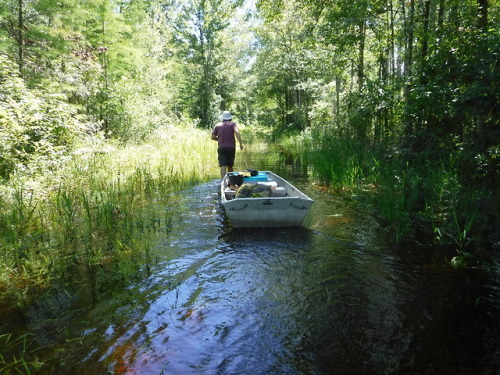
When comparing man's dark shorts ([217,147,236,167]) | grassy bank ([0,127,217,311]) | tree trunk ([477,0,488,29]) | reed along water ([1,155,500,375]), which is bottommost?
reed along water ([1,155,500,375])

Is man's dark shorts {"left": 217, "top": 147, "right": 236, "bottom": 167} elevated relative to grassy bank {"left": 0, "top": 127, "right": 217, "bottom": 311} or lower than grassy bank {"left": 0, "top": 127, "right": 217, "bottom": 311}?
elevated

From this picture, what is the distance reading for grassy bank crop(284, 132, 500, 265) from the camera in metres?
4.55

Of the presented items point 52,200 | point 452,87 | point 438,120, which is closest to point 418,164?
point 438,120

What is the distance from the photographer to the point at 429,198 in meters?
5.62

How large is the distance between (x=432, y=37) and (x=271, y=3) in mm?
5608

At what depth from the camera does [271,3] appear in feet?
35.1

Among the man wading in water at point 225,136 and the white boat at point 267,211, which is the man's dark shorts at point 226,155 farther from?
the white boat at point 267,211

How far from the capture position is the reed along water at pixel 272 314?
258cm

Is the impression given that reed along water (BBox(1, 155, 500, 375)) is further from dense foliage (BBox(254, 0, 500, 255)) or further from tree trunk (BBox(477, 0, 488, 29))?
tree trunk (BBox(477, 0, 488, 29))

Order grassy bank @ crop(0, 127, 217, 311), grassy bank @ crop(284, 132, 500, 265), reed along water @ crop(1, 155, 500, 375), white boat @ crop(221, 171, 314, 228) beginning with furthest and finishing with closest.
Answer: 1. white boat @ crop(221, 171, 314, 228)
2. grassy bank @ crop(284, 132, 500, 265)
3. grassy bank @ crop(0, 127, 217, 311)
4. reed along water @ crop(1, 155, 500, 375)

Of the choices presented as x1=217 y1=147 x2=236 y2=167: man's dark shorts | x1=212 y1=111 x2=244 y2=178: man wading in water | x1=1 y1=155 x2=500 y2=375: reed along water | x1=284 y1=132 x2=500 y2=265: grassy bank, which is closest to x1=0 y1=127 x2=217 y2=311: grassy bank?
x1=1 y1=155 x2=500 y2=375: reed along water

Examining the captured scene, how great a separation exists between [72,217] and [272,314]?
3.65 m

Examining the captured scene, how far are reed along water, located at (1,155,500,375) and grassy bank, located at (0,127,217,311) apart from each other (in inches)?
15.5

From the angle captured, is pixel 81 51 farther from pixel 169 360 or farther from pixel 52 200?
pixel 169 360
